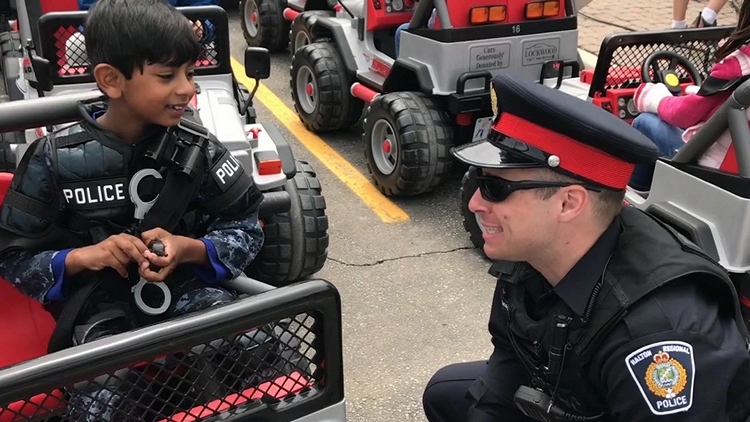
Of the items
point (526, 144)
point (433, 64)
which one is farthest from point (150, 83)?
point (433, 64)

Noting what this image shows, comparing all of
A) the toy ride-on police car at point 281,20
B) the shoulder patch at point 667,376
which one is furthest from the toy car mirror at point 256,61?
the toy ride-on police car at point 281,20

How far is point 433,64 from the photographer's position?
15.8 ft

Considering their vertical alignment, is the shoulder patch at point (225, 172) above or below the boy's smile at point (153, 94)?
below

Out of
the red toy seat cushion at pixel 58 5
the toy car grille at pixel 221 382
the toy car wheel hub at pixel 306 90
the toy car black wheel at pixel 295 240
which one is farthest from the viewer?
the toy car wheel hub at pixel 306 90

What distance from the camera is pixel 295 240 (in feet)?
12.4

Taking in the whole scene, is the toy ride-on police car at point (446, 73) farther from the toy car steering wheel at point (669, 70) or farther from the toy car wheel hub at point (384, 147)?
the toy car steering wheel at point (669, 70)

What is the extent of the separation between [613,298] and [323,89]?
428cm

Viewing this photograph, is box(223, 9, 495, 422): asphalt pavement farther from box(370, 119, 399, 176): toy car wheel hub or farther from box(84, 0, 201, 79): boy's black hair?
box(84, 0, 201, 79): boy's black hair

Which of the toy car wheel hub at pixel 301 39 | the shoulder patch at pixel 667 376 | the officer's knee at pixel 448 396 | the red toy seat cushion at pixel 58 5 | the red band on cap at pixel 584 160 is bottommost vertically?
the officer's knee at pixel 448 396

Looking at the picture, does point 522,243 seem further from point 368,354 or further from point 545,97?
point 368,354

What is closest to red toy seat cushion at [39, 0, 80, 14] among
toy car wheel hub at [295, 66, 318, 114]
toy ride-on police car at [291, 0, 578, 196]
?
toy car wheel hub at [295, 66, 318, 114]

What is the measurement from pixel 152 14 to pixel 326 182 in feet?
11.4

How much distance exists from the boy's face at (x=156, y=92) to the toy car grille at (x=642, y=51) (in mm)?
2578

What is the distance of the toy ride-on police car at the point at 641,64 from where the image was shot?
402 cm
